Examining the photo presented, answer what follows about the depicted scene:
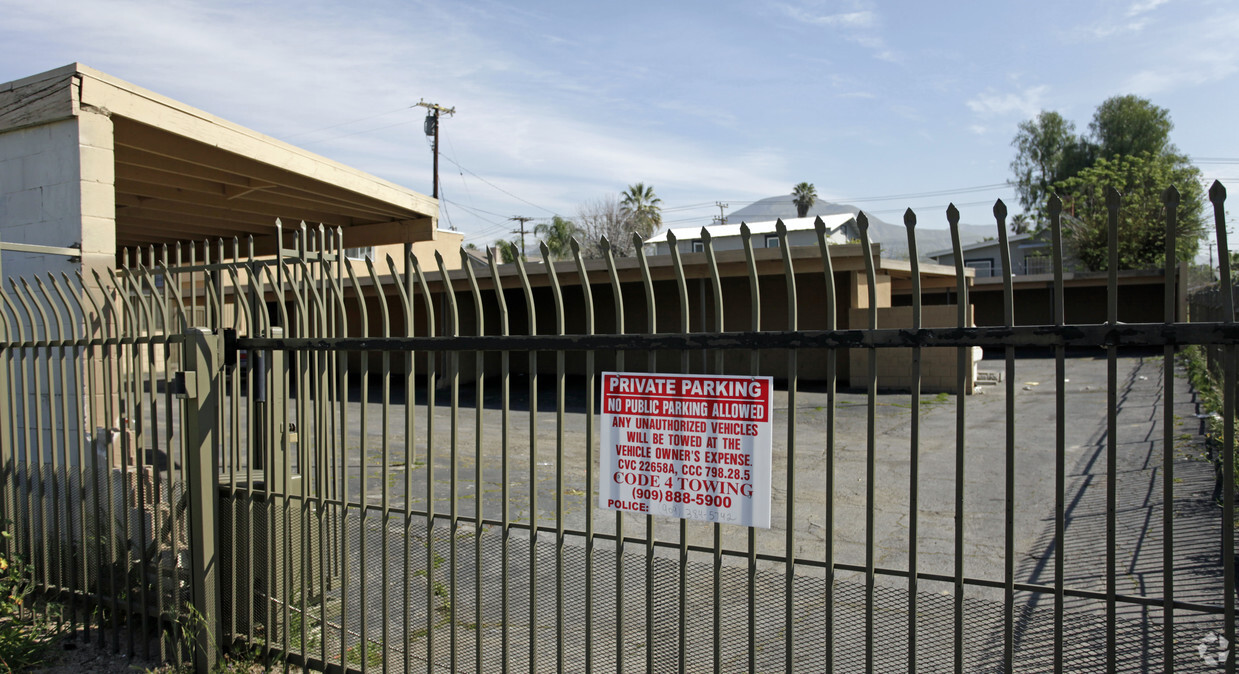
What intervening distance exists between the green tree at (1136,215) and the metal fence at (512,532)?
29559 mm

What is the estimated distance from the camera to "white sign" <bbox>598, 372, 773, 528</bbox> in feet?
9.14

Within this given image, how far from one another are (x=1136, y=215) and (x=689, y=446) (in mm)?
38093

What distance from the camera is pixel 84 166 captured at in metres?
5.46

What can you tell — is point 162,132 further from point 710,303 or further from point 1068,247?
point 1068,247

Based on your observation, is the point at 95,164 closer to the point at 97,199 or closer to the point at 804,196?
the point at 97,199

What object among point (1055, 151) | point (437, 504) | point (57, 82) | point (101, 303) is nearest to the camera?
point (57, 82)

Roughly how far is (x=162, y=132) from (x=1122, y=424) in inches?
517

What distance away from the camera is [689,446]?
292 cm

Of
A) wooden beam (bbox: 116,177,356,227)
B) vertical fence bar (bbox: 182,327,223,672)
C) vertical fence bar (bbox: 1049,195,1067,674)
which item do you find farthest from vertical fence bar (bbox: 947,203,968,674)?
wooden beam (bbox: 116,177,356,227)

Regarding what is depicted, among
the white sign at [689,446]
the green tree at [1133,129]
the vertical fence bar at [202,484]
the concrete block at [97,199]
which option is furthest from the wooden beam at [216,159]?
the green tree at [1133,129]

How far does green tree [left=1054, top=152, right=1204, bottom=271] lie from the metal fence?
29.6m

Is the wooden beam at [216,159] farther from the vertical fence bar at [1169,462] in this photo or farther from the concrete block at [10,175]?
the vertical fence bar at [1169,462]

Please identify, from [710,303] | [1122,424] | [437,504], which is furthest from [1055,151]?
[437,504]

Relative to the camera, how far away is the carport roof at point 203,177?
18.4 ft
